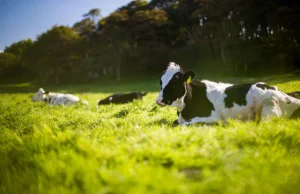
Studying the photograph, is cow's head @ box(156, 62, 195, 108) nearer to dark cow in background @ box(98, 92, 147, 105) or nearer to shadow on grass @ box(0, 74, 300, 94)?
dark cow in background @ box(98, 92, 147, 105)

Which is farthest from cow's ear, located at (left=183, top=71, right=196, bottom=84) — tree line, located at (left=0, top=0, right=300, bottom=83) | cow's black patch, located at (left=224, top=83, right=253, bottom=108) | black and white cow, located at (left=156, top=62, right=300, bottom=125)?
tree line, located at (left=0, top=0, right=300, bottom=83)

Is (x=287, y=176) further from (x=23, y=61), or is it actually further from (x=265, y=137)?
(x=23, y=61)

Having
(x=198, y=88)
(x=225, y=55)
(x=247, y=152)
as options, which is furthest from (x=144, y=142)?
(x=225, y=55)

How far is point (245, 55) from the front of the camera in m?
34.1

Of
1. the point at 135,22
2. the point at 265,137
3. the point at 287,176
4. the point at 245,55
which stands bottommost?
the point at 287,176

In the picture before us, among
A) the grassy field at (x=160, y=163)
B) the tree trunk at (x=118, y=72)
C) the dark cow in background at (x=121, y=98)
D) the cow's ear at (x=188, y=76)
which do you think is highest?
the tree trunk at (x=118, y=72)

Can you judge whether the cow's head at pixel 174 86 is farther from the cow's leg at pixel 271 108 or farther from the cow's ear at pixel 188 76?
the cow's leg at pixel 271 108

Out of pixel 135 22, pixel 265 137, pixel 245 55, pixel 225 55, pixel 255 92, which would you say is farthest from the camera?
pixel 135 22

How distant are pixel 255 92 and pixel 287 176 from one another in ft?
8.53

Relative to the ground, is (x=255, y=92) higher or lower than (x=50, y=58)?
lower

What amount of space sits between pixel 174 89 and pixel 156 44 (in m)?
38.9

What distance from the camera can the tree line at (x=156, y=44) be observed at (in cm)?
3500

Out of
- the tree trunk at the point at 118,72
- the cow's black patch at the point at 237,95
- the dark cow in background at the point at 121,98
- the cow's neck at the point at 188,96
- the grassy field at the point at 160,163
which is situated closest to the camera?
the grassy field at the point at 160,163

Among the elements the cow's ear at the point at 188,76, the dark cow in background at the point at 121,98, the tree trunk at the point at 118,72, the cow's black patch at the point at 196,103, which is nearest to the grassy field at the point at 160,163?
the cow's black patch at the point at 196,103
